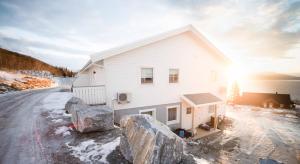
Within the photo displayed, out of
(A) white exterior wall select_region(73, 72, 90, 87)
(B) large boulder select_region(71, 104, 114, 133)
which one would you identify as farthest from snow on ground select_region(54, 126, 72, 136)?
(A) white exterior wall select_region(73, 72, 90, 87)

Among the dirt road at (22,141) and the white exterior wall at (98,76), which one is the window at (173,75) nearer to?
the white exterior wall at (98,76)

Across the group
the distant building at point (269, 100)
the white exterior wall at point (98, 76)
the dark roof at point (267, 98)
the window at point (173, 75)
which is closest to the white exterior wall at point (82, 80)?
the white exterior wall at point (98, 76)

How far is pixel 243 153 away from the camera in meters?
8.98

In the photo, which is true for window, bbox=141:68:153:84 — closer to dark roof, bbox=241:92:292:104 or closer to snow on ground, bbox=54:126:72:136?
snow on ground, bbox=54:126:72:136

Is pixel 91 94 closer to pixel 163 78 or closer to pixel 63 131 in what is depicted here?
pixel 63 131

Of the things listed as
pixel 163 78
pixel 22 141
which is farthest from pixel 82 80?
pixel 22 141

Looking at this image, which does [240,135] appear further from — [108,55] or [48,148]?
[48,148]

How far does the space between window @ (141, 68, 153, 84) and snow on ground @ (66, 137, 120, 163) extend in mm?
5406

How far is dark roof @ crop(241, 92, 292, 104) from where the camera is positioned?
26202 mm

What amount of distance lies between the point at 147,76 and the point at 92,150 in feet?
21.0

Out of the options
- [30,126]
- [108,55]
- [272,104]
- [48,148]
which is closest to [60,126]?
[30,126]

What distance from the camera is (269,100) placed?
1064 inches

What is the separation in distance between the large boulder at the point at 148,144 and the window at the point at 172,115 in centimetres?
760

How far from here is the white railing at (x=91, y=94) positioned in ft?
25.1
